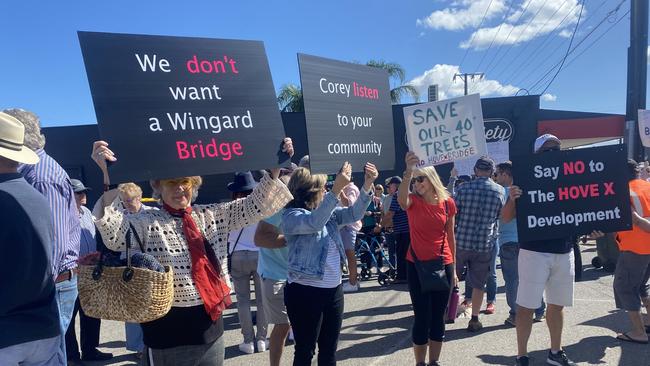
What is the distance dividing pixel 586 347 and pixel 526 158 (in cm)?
232

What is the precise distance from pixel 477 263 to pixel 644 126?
5.98 metres

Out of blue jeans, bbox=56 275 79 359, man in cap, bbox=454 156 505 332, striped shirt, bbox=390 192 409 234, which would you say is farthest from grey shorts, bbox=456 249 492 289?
blue jeans, bbox=56 275 79 359

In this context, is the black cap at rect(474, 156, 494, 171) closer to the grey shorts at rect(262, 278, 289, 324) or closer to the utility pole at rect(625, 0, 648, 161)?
the grey shorts at rect(262, 278, 289, 324)

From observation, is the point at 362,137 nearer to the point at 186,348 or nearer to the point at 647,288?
the point at 186,348

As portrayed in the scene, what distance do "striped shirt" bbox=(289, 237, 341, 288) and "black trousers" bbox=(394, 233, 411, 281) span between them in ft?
12.1

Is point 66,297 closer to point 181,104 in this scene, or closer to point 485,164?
point 181,104

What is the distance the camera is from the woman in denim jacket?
3.00 meters

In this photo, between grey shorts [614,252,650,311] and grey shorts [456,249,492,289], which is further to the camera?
grey shorts [456,249,492,289]

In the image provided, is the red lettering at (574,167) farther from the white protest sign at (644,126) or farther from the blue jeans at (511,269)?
the white protest sign at (644,126)

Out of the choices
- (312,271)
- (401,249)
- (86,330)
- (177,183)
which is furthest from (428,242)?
(86,330)

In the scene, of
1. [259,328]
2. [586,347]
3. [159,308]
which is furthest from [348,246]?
[159,308]

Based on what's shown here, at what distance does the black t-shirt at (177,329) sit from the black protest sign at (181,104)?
72 centimetres

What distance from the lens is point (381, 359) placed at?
447 cm

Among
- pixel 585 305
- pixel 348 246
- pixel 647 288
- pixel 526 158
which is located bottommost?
pixel 585 305
